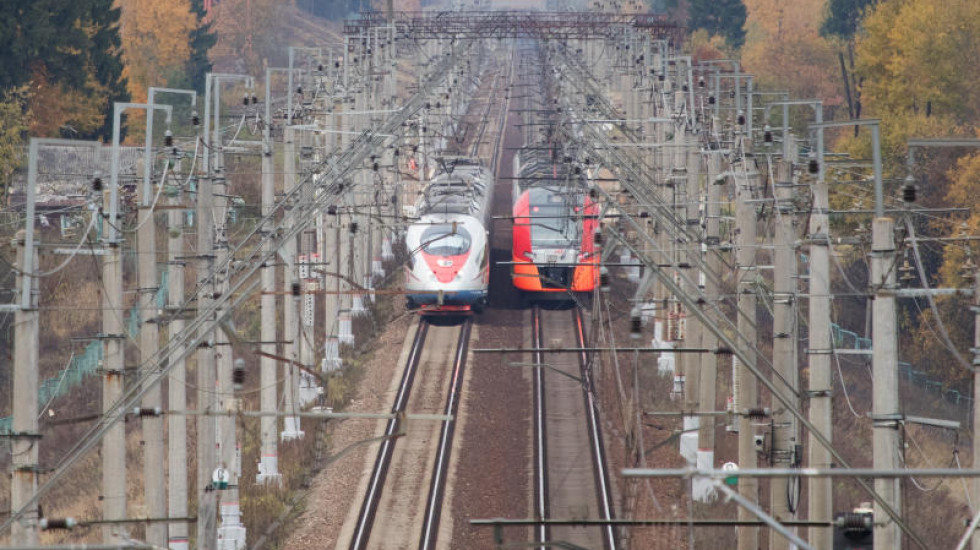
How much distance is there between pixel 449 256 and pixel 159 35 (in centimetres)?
4565

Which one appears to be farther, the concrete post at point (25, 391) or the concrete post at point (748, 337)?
the concrete post at point (748, 337)

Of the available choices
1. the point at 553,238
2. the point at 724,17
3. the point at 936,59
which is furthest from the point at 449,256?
the point at 724,17

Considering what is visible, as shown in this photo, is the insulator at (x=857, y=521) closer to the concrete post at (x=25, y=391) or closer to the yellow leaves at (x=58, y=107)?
the concrete post at (x=25, y=391)

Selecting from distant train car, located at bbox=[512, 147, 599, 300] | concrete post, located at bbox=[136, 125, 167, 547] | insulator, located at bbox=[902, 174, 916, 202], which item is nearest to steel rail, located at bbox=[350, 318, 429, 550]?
concrete post, located at bbox=[136, 125, 167, 547]

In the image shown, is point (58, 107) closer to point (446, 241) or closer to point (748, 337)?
point (446, 241)

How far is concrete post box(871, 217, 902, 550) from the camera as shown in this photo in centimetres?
1248

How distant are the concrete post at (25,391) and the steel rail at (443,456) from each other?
18.7 ft

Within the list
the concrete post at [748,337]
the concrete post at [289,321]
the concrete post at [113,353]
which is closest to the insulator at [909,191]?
the concrete post at [748,337]

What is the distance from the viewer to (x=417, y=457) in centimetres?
2784

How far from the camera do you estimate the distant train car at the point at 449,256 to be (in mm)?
36219

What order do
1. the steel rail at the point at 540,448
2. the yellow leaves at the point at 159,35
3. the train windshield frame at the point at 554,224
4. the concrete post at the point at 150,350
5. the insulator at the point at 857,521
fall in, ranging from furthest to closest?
the yellow leaves at the point at 159,35
the train windshield frame at the point at 554,224
the steel rail at the point at 540,448
the concrete post at the point at 150,350
the insulator at the point at 857,521

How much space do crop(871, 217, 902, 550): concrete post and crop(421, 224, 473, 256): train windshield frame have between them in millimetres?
23889

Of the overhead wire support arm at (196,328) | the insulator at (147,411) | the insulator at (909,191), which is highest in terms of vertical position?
the insulator at (909,191)

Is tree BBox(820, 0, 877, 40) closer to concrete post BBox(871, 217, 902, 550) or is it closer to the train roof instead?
the train roof
